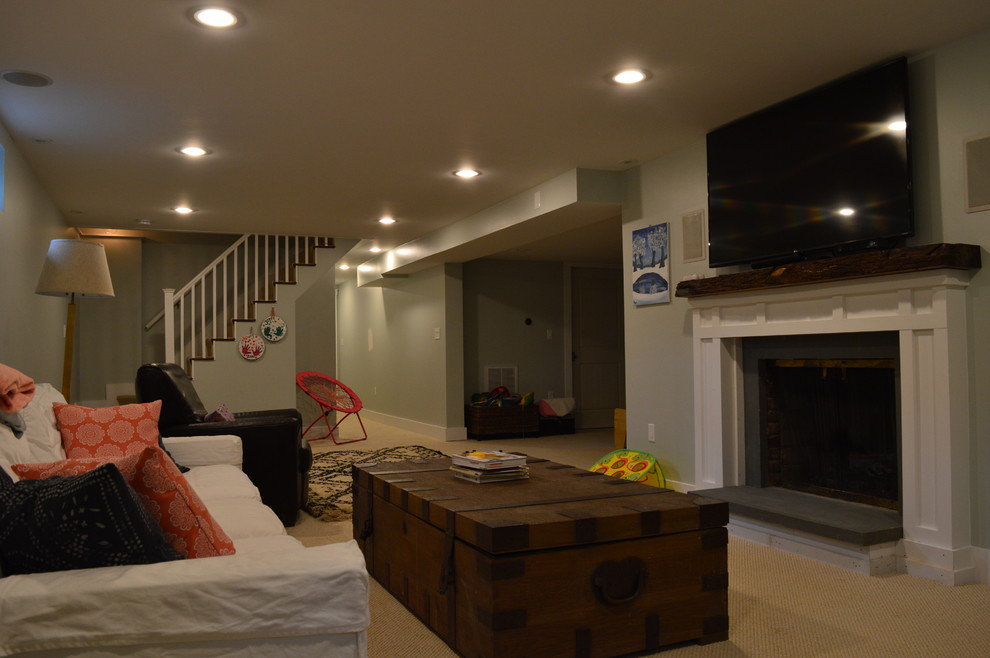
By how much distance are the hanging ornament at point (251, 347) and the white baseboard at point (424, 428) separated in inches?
85.6

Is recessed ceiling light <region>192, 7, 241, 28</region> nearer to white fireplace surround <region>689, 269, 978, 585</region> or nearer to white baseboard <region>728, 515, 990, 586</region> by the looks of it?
white fireplace surround <region>689, 269, 978, 585</region>

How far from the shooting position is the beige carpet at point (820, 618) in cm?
236

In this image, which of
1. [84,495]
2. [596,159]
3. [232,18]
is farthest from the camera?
[596,159]

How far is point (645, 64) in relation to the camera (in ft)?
11.0

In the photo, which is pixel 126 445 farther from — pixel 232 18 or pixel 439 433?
pixel 439 433

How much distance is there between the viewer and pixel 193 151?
4.72 metres

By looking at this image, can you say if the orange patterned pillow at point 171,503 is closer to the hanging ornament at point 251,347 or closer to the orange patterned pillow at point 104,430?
the orange patterned pillow at point 104,430

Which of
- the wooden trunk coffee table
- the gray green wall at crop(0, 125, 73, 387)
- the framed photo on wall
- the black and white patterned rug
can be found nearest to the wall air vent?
A: the black and white patterned rug

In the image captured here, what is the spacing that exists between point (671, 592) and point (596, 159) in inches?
129

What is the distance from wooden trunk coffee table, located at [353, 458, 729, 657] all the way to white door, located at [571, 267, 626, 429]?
6.79m

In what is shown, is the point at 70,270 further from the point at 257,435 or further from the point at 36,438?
the point at 36,438

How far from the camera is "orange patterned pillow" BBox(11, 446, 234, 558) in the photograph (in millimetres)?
1443

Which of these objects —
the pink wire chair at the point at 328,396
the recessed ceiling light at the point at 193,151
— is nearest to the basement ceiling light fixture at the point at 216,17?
the recessed ceiling light at the point at 193,151

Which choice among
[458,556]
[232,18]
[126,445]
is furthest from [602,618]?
[232,18]
